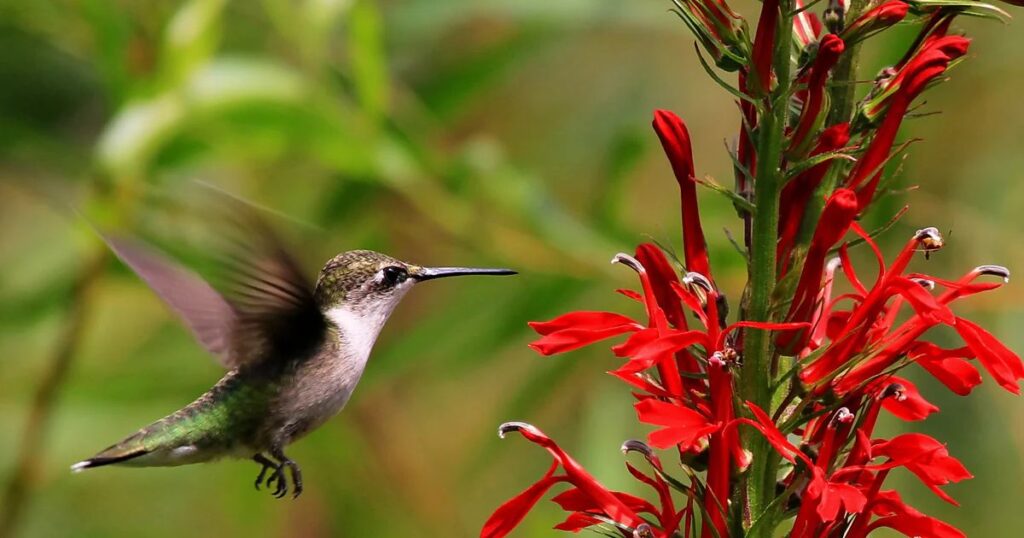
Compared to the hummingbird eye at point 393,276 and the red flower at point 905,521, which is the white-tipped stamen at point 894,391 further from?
the hummingbird eye at point 393,276

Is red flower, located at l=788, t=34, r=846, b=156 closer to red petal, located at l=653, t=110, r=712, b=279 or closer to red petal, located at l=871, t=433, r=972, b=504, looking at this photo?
red petal, located at l=653, t=110, r=712, b=279

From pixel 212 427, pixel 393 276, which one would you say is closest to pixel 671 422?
pixel 393 276

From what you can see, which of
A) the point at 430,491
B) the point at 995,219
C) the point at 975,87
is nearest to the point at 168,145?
the point at 430,491

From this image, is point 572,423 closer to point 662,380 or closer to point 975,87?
point 975,87

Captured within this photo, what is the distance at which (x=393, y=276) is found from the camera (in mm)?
1418

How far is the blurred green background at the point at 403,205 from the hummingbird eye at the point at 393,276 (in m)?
0.16

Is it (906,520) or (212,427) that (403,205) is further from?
(906,520)

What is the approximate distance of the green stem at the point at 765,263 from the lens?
987 mm

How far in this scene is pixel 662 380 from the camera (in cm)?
106

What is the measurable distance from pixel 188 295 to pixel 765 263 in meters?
0.65

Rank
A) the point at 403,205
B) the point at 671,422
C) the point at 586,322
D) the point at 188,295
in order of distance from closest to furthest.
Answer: the point at 671,422 < the point at 586,322 < the point at 188,295 < the point at 403,205

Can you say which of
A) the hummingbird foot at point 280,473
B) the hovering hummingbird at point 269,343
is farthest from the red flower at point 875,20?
the hummingbird foot at point 280,473

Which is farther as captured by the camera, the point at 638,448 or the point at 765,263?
the point at 638,448

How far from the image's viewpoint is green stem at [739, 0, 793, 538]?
3.24 feet
